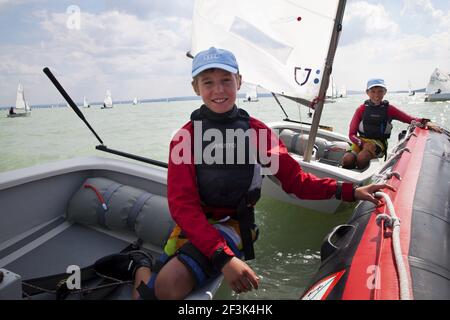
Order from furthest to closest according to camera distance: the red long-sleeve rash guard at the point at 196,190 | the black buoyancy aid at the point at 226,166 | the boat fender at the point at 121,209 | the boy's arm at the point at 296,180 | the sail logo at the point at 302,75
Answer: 1. the sail logo at the point at 302,75
2. the boat fender at the point at 121,209
3. the boy's arm at the point at 296,180
4. the black buoyancy aid at the point at 226,166
5. the red long-sleeve rash guard at the point at 196,190

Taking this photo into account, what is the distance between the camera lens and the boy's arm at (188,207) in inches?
52.1

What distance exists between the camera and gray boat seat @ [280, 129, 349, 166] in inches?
200

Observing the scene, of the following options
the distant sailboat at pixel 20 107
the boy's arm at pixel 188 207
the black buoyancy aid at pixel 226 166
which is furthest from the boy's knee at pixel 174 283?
the distant sailboat at pixel 20 107

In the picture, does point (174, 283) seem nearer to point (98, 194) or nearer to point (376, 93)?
point (98, 194)

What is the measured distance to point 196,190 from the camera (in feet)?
5.04

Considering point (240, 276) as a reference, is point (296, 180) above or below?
above

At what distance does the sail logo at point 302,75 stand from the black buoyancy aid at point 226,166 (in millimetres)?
1750

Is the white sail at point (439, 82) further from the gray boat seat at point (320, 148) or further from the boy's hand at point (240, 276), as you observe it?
the boy's hand at point (240, 276)

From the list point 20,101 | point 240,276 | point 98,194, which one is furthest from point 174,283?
point 20,101

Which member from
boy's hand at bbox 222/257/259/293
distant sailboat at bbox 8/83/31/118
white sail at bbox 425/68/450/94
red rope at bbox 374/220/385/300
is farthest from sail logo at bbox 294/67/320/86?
white sail at bbox 425/68/450/94

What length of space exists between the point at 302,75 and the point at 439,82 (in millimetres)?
51131

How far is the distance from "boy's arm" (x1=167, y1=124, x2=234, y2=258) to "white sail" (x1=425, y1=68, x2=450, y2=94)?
5230cm

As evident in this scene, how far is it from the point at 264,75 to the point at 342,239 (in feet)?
6.99
